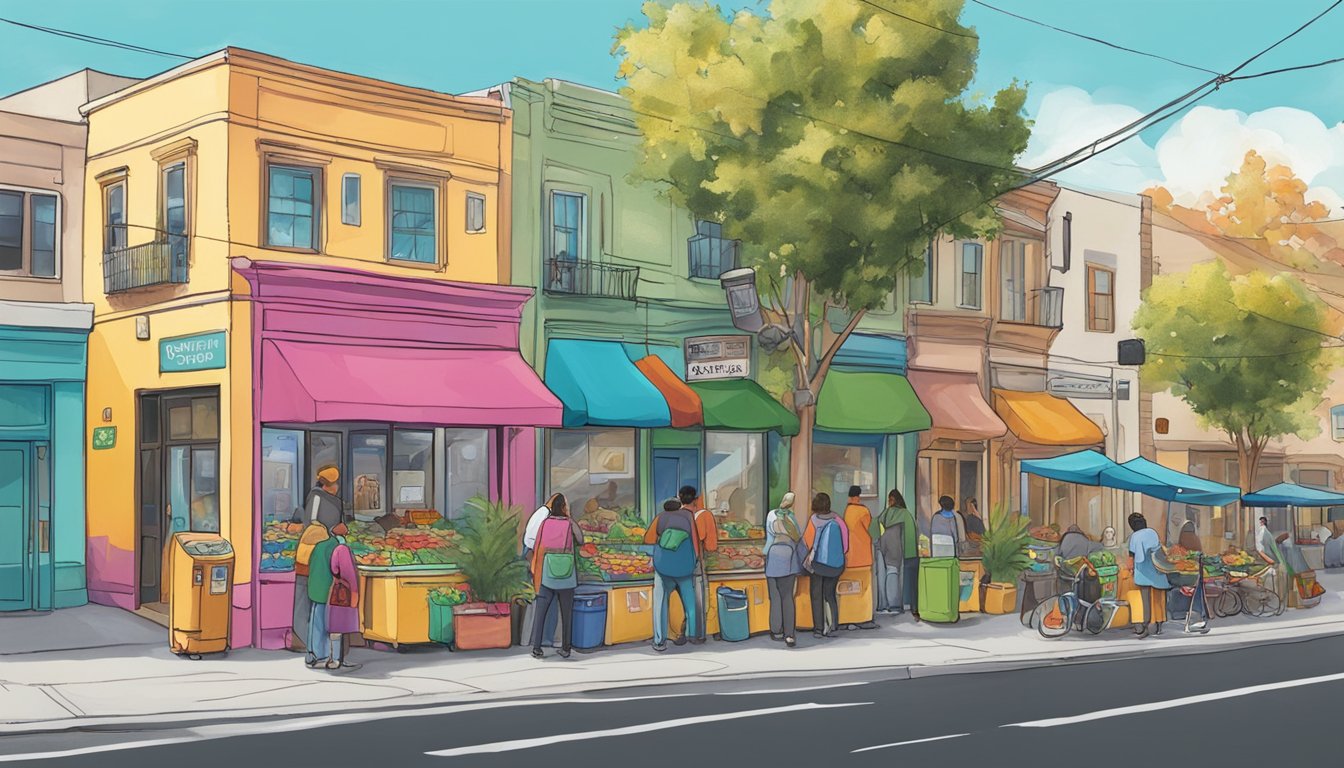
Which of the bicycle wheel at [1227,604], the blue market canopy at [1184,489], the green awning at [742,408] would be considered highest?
the green awning at [742,408]

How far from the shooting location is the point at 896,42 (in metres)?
20.5

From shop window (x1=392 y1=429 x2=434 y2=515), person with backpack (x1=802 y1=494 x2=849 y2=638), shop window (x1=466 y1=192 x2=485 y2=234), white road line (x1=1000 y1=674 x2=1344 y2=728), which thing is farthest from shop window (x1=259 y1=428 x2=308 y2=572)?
white road line (x1=1000 y1=674 x2=1344 y2=728)

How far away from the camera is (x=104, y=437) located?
21.7 m

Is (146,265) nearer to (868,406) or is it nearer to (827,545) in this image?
(827,545)

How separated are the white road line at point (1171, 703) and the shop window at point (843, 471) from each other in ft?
38.9

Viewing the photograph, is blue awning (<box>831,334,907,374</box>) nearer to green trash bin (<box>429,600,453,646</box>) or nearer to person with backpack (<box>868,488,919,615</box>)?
person with backpack (<box>868,488,919,615</box>)

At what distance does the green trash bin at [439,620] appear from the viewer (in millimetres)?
17844

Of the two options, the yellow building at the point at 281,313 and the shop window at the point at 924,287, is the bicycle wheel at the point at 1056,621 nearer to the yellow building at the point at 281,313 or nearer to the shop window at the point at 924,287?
the yellow building at the point at 281,313

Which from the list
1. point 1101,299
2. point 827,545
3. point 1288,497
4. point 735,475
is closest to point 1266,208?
point 1101,299

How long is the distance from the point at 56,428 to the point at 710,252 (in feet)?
34.4

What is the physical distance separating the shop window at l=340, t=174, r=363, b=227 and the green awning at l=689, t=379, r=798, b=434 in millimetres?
5998

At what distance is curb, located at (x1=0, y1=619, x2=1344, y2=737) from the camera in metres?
12.9

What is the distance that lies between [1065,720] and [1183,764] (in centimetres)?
220

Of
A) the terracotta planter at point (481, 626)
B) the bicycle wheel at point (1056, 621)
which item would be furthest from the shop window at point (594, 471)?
the bicycle wheel at point (1056, 621)
